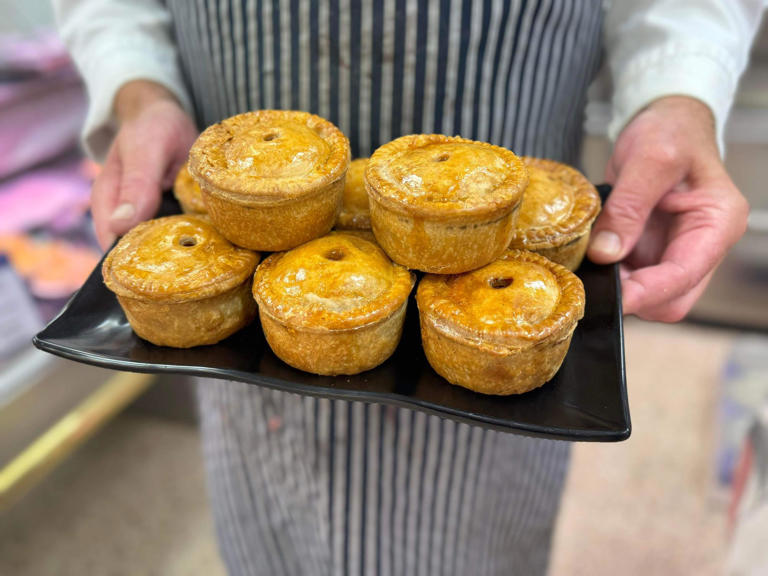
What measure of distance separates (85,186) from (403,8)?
215 cm

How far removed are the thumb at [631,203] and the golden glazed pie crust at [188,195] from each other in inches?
38.6

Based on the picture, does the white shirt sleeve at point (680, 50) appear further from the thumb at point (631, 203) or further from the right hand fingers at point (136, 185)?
the right hand fingers at point (136, 185)

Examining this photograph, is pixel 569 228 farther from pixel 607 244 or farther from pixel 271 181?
pixel 271 181

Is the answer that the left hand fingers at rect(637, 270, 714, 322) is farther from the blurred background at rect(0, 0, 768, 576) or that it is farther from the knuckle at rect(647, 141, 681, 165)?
the blurred background at rect(0, 0, 768, 576)

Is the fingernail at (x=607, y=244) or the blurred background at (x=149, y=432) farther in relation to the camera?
the blurred background at (x=149, y=432)

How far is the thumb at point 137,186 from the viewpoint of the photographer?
4.95 ft

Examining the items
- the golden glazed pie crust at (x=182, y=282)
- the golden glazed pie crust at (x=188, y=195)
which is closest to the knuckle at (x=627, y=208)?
the golden glazed pie crust at (x=182, y=282)

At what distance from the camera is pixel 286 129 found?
1.35 m

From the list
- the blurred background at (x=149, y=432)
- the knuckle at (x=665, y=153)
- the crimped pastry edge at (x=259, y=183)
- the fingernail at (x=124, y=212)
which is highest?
the crimped pastry edge at (x=259, y=183)

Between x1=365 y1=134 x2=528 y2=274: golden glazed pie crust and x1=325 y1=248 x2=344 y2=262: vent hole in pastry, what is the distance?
9 centimetres

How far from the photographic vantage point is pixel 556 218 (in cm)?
144

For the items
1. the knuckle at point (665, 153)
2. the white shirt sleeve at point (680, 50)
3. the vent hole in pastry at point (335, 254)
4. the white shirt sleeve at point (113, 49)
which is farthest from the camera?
the white shirt sleeve at point (113, 49)

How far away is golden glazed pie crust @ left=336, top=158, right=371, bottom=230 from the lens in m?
1.43

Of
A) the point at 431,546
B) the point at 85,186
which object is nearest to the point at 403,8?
the point at 431,546
